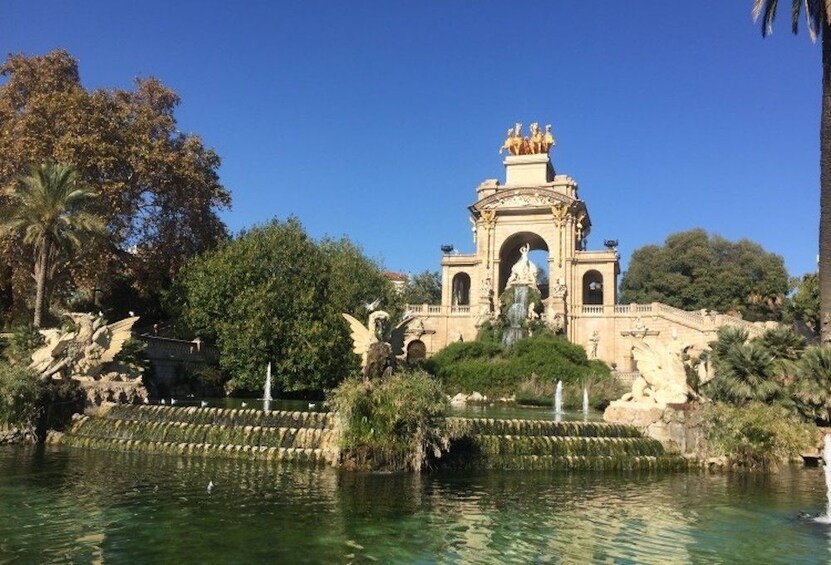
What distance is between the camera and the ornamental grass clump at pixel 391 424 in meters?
13.8

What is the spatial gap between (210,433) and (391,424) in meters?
4.65

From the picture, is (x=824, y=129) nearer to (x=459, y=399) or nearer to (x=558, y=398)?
(x=558, y=398)

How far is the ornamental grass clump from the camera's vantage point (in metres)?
13.8

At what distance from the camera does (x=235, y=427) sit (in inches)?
625

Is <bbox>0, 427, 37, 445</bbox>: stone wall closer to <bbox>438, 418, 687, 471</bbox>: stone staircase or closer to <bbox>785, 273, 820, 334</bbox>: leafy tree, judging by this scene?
<bbox>438, 418, 687, 471</bbox>: stone staircase

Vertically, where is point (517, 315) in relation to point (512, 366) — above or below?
above

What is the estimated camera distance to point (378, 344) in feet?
52.2

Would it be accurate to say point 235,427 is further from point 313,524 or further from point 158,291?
point 158,291

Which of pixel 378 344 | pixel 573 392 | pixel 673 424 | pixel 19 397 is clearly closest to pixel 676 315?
pixel 573 392

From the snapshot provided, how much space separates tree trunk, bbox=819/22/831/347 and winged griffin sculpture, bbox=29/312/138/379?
21.4 meters

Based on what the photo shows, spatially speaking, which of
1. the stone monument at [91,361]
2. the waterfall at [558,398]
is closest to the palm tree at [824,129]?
the waterfall at [558,398]

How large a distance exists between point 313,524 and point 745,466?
37.4 ft

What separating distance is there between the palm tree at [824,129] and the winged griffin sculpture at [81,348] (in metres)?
21.2

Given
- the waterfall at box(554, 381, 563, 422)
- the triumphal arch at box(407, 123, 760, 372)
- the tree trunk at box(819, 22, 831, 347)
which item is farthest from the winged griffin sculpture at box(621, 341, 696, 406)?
the triumphal arch at box(407, 123, 760, 372)
